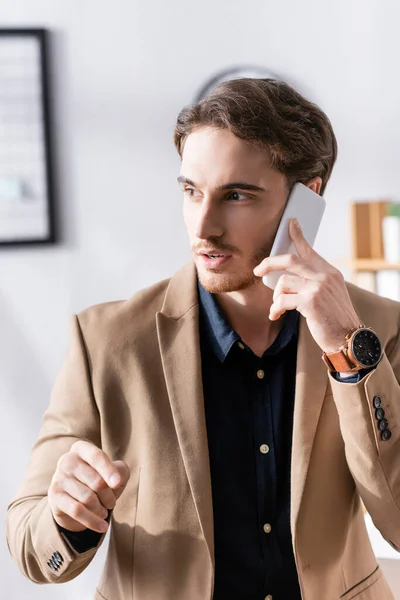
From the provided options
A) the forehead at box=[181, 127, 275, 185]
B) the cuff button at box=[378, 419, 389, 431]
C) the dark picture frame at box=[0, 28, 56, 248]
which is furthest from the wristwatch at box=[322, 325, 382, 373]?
the dark picture frame at box=[0, 28, 56, 248]

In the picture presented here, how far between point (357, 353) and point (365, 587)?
463mm

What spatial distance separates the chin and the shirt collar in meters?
0.09

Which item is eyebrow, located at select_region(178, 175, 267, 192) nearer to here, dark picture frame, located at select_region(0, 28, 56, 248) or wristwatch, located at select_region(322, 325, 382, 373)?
wristwatch, located at select_region(322, 325, 382, 373)

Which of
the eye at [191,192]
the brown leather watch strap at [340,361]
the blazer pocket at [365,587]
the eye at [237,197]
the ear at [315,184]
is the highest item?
the ear at [315,184]

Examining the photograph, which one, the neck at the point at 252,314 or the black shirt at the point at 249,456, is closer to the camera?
the black shirt at the point at 249,456

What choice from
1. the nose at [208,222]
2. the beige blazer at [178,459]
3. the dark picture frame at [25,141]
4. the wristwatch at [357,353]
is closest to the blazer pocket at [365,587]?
the beige blazer at [178,459]

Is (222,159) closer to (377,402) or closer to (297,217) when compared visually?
(297,217)

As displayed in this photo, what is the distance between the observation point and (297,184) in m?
1.51

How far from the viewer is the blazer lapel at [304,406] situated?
1391 mm

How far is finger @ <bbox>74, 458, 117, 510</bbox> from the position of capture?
3.82 feet

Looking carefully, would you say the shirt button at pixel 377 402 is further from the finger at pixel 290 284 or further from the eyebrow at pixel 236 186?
the eyebrow at pixel 236 186

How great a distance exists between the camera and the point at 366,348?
1.33m

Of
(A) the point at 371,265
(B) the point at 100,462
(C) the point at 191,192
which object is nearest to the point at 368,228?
(A) the point at 371,265

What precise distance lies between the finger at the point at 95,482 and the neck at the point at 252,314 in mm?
472
